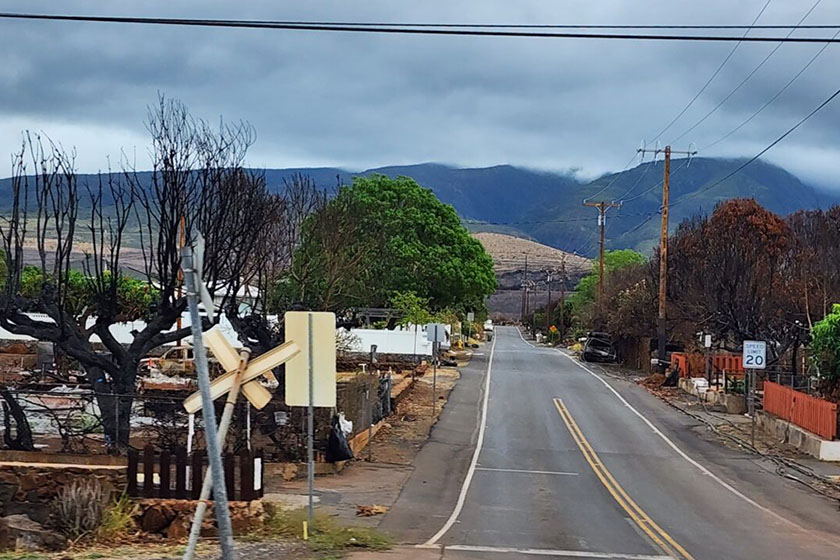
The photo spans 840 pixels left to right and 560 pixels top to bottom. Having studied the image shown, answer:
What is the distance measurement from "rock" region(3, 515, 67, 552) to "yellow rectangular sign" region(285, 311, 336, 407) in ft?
12.0

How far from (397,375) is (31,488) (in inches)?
1365

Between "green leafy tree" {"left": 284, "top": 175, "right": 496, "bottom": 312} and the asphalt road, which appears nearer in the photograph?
the asphalt road

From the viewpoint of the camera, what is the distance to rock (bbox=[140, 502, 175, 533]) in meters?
14.9

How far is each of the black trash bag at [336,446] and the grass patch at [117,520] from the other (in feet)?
28.6

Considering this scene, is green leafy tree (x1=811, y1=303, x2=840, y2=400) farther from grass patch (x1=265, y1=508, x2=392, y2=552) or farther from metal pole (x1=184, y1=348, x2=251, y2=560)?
metal pole (x1=184, y1=348, x2=251, y2=560)

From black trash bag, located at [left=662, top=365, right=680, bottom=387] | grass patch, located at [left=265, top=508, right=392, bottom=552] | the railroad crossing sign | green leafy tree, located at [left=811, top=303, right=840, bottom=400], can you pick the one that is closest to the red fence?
green leafy tree, located at [left=811, top=303, right=840, bottom=400]

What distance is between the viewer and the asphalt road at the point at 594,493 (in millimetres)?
16812

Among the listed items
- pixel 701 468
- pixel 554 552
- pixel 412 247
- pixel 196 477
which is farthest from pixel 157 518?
pixel 412 247

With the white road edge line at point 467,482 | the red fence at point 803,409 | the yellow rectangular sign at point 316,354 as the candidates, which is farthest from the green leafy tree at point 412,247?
the yellow rectangular sign at point 316,354

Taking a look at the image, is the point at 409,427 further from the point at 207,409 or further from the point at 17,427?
the point at 207,409

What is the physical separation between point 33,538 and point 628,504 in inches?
482

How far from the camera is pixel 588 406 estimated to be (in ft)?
139

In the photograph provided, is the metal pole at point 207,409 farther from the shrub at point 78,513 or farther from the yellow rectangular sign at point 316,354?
the shrub at point 78,513

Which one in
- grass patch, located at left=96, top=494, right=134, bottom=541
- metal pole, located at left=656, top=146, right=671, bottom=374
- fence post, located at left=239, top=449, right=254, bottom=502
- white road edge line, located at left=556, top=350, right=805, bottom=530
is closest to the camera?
grass patch, located at left=96, top=494, right=134, bottom=541
